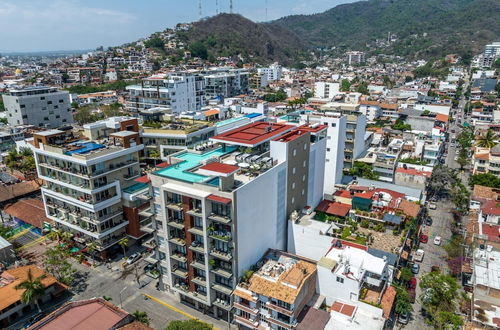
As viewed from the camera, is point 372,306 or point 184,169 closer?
point 372,306

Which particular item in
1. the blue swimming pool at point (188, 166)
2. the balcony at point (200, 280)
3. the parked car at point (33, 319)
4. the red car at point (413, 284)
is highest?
the blue swimming pool at point (188, 166)

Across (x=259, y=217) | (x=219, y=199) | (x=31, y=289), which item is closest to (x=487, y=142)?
(x=259, y=217)

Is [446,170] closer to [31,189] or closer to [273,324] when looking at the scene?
[273,324]

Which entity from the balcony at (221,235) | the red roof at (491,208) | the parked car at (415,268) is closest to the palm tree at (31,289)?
the balcony at (221,235)

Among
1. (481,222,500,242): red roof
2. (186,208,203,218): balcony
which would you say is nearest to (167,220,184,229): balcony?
(186,208,203,218): balcony

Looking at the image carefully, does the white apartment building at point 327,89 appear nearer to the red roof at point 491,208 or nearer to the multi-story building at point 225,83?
the multi-story building at point 225,83

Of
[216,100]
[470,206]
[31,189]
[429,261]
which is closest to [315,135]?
[429,261]

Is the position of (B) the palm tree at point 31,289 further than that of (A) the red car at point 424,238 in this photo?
No
